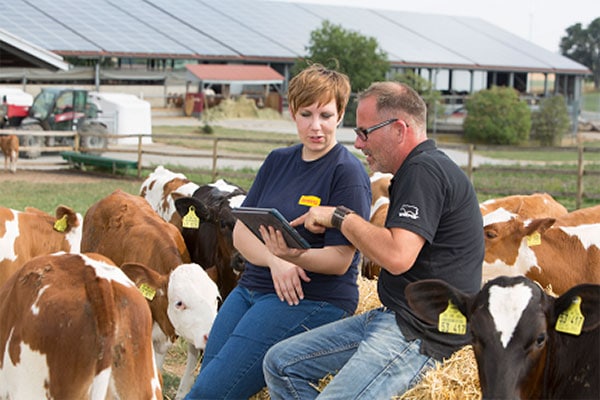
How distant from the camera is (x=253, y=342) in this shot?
178 inches

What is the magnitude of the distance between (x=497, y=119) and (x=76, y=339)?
118ft

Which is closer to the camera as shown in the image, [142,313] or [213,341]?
[142,313]

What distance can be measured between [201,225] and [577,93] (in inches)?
A: 2314

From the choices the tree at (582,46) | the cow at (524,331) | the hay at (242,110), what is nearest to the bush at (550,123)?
the hay at (242,110)

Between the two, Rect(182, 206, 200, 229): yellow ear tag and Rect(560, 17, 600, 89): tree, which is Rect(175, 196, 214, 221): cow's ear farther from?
Rect(560, 17, 600, 89): tree

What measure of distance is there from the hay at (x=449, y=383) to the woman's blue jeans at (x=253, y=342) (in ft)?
1.68

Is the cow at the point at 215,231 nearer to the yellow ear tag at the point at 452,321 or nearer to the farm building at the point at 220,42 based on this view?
the yellow ear tag at the point at 452,321

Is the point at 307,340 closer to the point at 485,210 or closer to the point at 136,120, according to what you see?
the point at 485,210

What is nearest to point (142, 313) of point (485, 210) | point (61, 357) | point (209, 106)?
point (61, 357)

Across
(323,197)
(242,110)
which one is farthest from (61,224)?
(242,110)

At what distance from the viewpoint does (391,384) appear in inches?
159

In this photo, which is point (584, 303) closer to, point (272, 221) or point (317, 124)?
point (272, 221)

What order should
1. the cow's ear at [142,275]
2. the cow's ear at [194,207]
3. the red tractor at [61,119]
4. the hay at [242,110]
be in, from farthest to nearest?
the hay at [242,110], the red tractor at [61,119], the cow's ear at [194,207], the cow's ear at [142,275]

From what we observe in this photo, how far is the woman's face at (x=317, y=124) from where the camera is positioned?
4586mm
